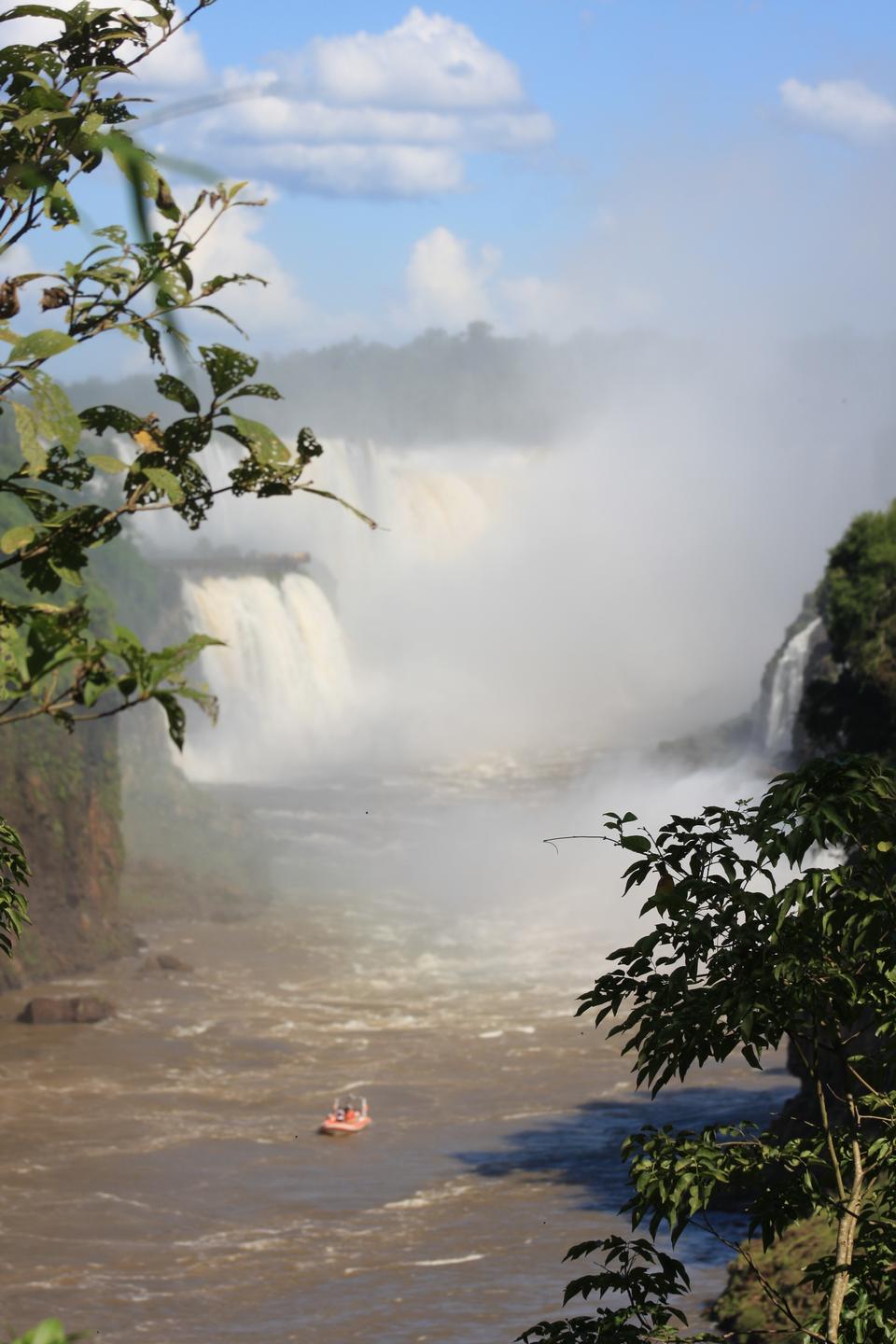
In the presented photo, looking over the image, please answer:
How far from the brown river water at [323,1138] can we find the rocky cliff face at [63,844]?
34.4 inches

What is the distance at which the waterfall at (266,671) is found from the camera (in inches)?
2057

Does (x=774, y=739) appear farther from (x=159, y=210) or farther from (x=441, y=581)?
(x=159, y=210)

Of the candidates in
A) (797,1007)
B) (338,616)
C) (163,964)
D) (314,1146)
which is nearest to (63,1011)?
(163,964)

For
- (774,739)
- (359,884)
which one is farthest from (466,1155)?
(774,739)

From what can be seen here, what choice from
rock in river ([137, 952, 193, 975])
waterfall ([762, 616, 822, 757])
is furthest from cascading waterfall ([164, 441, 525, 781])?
rock in river ([137, 952, 193, 975])

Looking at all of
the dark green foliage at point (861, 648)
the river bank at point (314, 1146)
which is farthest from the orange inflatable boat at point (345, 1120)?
the dark green foliage at point (861, 648)

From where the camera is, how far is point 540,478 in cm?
8850

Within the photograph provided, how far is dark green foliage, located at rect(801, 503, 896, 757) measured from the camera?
2300 cm

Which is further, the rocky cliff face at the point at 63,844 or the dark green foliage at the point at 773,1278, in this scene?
the rocky cliff face at the point at 63,844

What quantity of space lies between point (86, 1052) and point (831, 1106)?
13547 mm

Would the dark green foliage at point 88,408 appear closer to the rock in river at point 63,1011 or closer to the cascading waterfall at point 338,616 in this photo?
the rock in river at point 63,1011

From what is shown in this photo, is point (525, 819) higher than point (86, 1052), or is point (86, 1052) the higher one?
Answer: point (525, 819)

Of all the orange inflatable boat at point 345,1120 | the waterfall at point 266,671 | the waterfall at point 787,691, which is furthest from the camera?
the waterfall at point 266,671

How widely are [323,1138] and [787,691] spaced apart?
25286 mm
